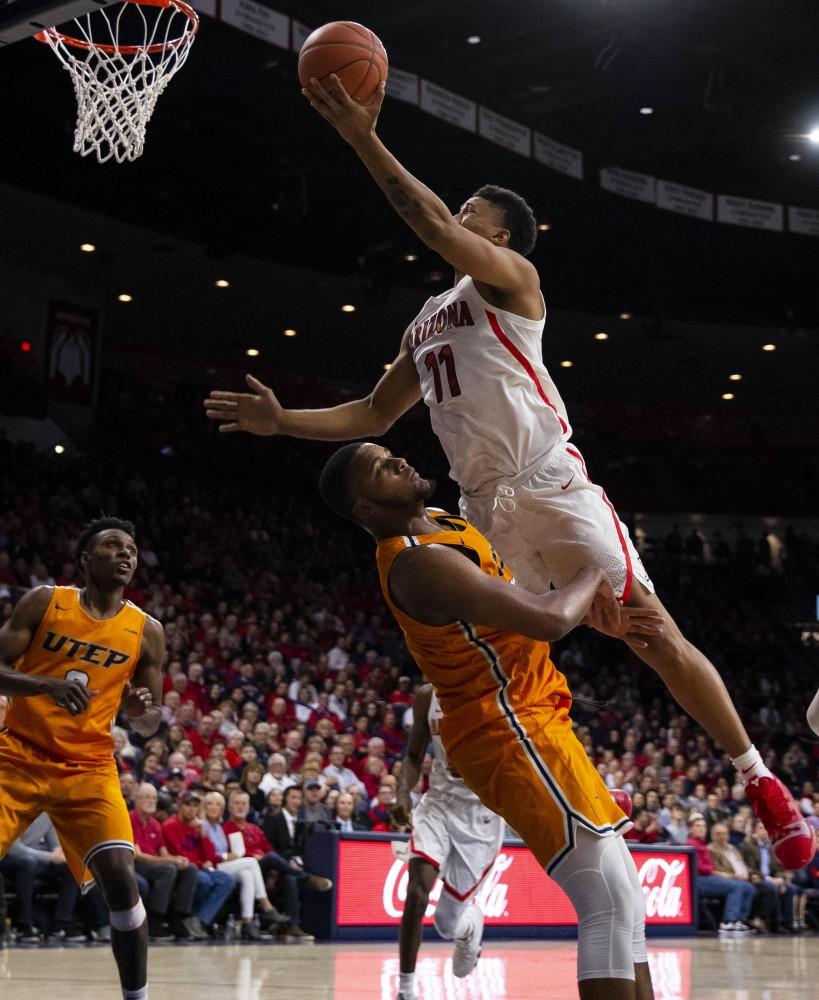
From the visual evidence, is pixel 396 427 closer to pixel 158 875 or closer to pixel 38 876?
pixel 158 875

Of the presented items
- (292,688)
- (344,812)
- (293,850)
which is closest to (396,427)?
(292,688)

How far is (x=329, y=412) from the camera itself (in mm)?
5164

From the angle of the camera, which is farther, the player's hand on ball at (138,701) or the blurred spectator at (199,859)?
the blurred spectator at (199,859)

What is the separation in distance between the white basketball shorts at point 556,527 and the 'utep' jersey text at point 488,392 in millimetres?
68

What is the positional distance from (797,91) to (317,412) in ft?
57.9

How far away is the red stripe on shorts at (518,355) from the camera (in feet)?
14.9

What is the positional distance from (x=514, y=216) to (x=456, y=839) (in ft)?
13.9

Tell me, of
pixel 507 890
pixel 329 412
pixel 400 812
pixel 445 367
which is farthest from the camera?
pixel 507 890

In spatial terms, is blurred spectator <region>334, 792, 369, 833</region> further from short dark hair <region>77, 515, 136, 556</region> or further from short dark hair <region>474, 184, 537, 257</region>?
short dark hair <region>474, 184, 537, 257</region>

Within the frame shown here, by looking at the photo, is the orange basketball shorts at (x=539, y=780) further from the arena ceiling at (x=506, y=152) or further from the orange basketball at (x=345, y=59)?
the arena ceiling at (x=506, y=152)

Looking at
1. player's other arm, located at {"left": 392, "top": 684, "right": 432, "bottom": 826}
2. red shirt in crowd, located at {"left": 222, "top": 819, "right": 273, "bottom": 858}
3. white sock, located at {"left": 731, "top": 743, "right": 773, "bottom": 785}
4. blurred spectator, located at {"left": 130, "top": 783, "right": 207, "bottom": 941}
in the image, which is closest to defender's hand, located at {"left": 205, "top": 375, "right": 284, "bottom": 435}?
white sock, located at {"left": 731, "top": 743, "right": 773, "bottom": 785}

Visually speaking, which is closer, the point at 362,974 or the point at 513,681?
the point at 513,681

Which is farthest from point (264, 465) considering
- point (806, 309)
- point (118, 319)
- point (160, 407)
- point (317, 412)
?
point (317, 412)

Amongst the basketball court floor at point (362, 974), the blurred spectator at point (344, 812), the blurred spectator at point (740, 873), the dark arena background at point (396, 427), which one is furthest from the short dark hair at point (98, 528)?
the blurred spectator at point (740, 873)
